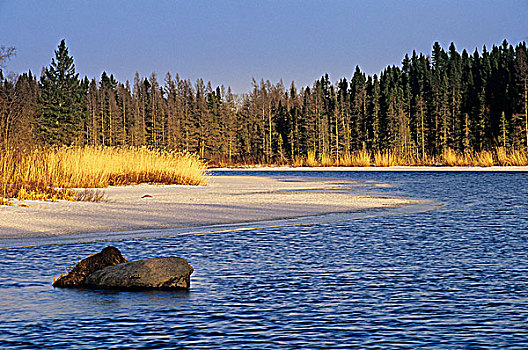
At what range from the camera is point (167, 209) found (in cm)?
1831

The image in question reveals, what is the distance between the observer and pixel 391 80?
14650 cm

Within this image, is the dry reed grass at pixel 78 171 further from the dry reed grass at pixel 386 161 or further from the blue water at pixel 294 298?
the dry reed grass at pixel 386 161

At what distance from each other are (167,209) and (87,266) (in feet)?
31.2

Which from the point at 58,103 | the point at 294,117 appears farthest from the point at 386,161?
the point at 294,117

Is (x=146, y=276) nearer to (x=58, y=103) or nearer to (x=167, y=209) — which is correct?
(x=167, y=209)

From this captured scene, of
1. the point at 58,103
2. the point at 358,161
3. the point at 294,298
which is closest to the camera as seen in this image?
the point at 294,298

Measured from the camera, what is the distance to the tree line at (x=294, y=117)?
7869 centimetres

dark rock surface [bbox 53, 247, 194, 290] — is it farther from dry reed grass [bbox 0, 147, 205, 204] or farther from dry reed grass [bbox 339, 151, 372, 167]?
dry reed grass [bbox 339, 151, 372, 167]

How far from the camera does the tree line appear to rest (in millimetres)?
78688

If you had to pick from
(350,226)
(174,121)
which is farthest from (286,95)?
(350,226)

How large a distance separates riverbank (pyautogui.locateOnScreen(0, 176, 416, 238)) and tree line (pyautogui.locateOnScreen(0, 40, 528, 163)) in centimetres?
5159

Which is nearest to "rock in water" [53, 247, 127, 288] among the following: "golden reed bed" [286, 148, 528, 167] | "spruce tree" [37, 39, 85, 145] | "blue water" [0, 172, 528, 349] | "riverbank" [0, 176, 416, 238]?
"blue water" [0, 172, 528, 349]

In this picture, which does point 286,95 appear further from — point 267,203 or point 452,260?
point 452,260

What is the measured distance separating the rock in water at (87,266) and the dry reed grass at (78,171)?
9.37m
